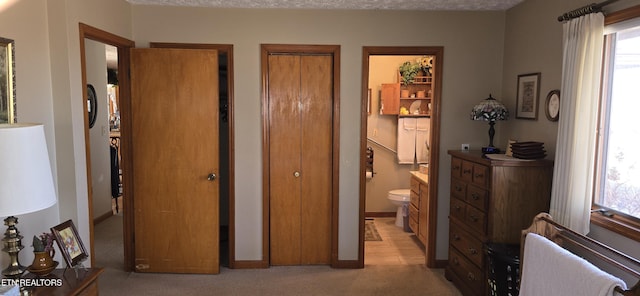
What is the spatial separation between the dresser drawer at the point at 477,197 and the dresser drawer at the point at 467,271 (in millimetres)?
478

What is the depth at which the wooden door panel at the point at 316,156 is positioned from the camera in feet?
12.4

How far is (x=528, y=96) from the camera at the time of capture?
3303 millimetres

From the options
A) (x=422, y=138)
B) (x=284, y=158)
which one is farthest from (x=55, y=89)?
(x=422, y=138)

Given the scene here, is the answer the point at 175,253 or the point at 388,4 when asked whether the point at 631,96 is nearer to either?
the point at 388,4

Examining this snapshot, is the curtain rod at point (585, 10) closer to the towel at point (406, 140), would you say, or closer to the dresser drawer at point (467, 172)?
the dresser drawer at point (467, 172)

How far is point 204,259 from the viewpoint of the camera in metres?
3.74

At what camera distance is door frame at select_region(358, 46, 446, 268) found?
374 cm

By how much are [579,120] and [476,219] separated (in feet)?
3.35

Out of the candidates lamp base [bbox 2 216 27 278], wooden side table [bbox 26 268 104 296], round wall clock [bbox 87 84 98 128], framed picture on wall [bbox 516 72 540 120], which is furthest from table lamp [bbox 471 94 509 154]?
round wall clock [bbox 87 84 98 128]

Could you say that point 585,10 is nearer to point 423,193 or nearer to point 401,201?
point 423,193

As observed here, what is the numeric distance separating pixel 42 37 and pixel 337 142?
7.68 feet

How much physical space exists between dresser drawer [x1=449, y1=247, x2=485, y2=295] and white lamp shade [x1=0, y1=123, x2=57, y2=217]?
2.80m

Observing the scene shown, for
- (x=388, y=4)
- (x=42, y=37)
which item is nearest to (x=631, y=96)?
(x=388, y=4)

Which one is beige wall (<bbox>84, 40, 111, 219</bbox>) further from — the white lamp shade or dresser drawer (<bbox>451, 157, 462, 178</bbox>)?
dresser drawer (<bbox>451, 157, 462, 178</bbox>)
